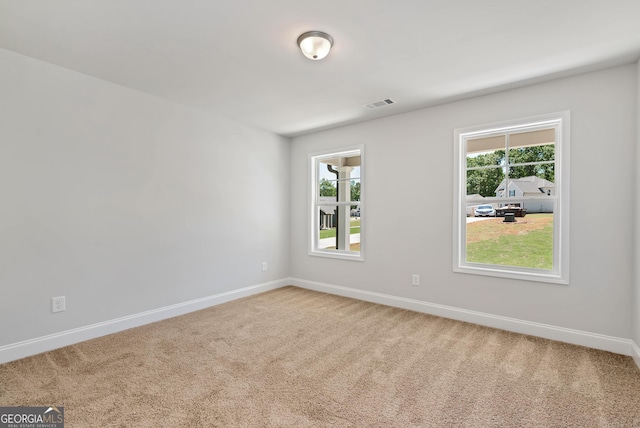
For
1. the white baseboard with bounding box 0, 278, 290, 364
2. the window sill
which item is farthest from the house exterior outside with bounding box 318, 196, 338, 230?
the window sill

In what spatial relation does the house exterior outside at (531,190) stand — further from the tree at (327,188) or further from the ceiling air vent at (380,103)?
the tree at (327,188)

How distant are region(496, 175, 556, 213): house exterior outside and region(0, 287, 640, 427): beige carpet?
133 cm

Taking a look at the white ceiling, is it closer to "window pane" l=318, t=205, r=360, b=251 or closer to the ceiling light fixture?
the ceiling light fixture

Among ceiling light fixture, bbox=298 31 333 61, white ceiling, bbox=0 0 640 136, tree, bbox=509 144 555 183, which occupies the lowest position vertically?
tree, bbox=509 144 555 183

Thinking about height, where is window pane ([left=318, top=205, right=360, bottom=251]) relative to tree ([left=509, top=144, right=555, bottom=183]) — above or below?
below

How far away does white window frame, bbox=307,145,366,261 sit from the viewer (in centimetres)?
434

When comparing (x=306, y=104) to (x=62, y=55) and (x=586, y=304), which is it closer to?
(x=62, y=55)

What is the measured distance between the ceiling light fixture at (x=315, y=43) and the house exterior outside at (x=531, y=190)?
241 centimetres

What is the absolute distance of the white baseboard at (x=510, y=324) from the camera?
8.79 feet

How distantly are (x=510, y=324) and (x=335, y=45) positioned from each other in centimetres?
320

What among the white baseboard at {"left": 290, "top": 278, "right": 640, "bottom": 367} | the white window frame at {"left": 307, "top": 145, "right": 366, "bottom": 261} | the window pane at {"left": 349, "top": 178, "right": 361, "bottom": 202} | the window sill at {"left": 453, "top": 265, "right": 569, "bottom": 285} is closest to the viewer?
the white baseboard at {"left": 290, "top": 278, "right": 640, "bottom": 367}

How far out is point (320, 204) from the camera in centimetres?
502

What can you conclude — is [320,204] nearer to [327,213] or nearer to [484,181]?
[327,213]

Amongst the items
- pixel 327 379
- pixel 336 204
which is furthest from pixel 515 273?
pixel 336 204
